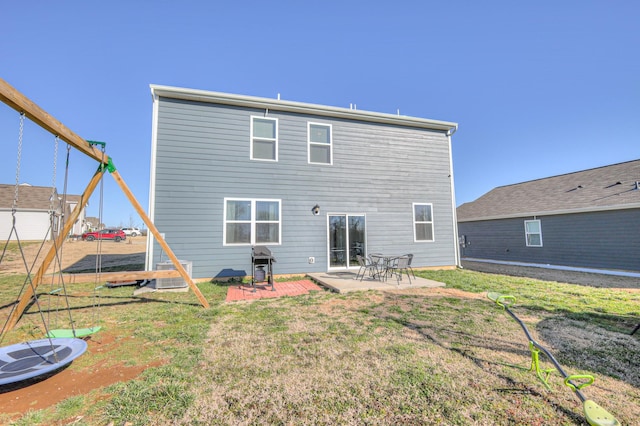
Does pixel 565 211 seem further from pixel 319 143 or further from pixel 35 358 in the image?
pixel 35 358

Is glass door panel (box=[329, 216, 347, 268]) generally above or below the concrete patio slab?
above

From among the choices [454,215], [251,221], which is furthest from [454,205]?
[251,221]

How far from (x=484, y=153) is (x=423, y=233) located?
2085cm

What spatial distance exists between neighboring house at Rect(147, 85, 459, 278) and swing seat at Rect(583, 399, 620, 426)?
671 cm

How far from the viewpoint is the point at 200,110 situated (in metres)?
7.55

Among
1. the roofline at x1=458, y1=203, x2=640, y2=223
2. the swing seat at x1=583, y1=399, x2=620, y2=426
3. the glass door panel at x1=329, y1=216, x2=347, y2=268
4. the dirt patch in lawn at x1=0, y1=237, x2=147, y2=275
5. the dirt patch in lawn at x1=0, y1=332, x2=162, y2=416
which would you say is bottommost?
the dirt patch in lawn at x1=0, y1=332, x2=162, y2=416

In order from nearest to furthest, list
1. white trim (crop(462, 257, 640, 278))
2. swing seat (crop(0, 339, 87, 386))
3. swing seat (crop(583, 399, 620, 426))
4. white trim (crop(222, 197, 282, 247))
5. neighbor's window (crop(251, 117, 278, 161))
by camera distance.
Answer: swing seat (crop(583, 399, 620, 426)), swing seat (crop(0, 339, 87, 386)), white trim (crop(222, 197, 282, 247)), neighbor's window (crop(251, 117, 278, 161)), white trim (crop(462, 257, 640, 278))

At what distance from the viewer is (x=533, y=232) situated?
40.6 ft

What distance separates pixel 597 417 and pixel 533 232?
45.0ft

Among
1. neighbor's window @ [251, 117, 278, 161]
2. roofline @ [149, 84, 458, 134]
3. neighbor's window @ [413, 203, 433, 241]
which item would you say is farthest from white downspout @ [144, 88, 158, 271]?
neighbor's window @ [413, 203, 433, 241]

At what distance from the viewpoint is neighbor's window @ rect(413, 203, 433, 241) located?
9.38 metres

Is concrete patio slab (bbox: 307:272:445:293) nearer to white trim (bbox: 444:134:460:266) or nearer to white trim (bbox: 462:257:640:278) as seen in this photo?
white trim (bbox: 444:134:460:266)

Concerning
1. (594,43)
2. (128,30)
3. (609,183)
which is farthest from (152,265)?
(609,183)

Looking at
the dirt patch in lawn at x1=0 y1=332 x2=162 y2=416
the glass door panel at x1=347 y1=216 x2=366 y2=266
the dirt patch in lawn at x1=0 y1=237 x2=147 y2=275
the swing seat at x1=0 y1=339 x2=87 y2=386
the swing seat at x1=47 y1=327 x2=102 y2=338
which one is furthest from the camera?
the dirt patch in lawn at x1=0 y1=237 x2=147 y2=275
